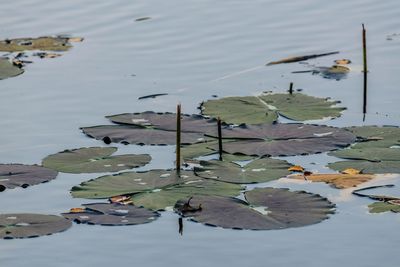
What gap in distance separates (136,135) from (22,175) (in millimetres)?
856

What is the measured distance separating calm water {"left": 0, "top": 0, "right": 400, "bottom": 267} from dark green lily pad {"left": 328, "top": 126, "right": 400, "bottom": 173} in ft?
0.40

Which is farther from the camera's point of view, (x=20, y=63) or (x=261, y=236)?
(x=20, y=63)

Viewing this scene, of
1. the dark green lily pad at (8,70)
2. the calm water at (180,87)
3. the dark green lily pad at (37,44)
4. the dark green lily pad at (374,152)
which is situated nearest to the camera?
the calm water at (180,87)

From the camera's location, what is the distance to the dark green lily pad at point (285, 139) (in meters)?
5.84

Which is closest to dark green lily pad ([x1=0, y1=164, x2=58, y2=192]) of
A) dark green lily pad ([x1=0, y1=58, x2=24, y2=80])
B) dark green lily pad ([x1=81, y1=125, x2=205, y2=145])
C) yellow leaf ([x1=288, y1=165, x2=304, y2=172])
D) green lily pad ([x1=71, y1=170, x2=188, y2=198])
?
green lily pad ([x1=71, y1=170, x2=188, y2=198])

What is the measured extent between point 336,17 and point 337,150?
12.6 ft

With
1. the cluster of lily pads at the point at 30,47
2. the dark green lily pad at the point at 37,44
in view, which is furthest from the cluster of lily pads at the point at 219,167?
the dark green lily pad at the point at 37,44

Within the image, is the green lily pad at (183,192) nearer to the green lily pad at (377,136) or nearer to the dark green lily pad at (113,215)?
the dark green lily pad at (113,215)

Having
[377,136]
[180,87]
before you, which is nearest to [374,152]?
[377,136]

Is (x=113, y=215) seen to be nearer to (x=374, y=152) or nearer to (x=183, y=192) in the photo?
(x=183, y=192)

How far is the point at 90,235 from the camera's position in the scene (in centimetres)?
481

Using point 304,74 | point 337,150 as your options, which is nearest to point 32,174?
point 337,150

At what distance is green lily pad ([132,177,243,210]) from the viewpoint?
16.7 feet

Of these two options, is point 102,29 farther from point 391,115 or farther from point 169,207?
point 169,207
